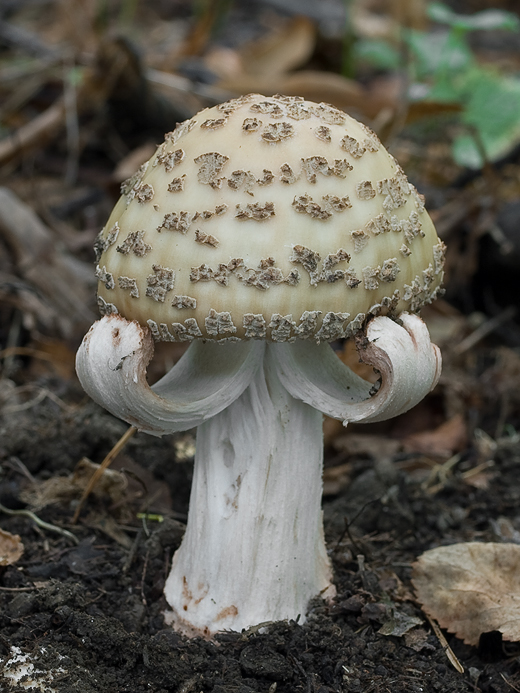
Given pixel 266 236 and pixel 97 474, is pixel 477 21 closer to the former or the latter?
pixel 266 236

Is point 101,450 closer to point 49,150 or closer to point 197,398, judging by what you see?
point 197,398

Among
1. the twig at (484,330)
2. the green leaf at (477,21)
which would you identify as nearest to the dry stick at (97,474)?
the twig at (484,330)

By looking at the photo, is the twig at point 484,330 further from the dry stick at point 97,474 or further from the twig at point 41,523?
the twig at point 41,523

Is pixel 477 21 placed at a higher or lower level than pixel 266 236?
lower

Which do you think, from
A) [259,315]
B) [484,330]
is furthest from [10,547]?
[484,330]

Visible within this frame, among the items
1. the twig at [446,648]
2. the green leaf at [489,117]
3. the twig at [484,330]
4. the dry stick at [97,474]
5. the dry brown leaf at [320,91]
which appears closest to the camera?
the twig at [446,648]

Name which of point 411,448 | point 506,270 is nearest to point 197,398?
point 411,448

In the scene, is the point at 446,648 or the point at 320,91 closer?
the point at 446,648
